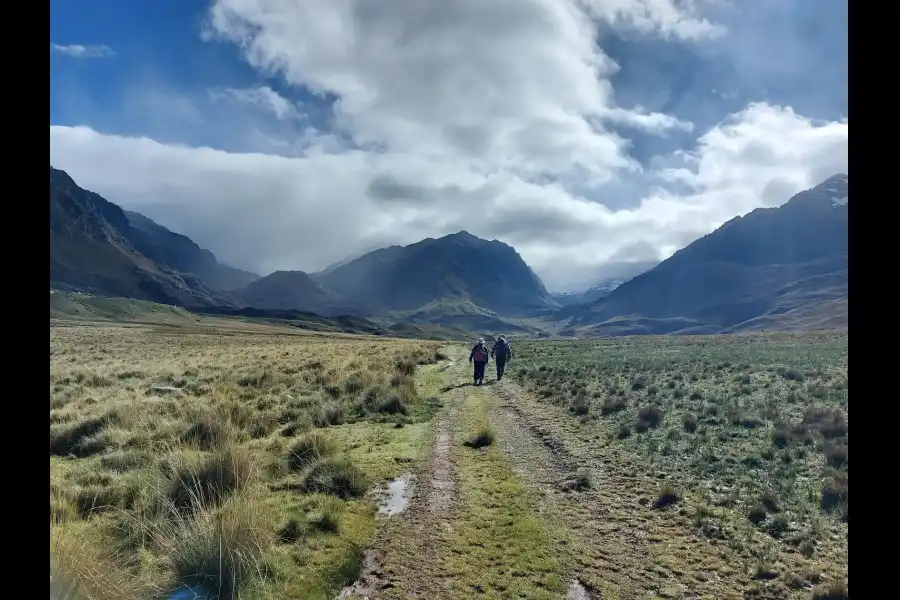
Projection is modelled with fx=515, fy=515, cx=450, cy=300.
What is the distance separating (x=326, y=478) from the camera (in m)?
9.12

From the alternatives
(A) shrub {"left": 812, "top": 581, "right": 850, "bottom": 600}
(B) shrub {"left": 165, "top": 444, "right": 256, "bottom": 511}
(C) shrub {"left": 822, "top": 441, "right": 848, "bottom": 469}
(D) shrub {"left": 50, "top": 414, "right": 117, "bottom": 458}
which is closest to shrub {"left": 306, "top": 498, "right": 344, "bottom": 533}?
(B) shrub {"left": 165, "top": 444, "right": 256, "bottom": 511}

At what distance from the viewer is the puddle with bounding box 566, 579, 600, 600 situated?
582 centimetres

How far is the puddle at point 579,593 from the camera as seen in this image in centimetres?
582

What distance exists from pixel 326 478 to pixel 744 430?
10.6 m

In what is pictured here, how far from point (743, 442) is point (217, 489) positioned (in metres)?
11.4

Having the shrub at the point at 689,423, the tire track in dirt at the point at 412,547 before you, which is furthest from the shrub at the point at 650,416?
the tire track in dirt at the point at 412,547

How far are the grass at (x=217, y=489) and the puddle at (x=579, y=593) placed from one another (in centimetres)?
261

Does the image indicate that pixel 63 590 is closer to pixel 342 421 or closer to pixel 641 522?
pixel 641 522

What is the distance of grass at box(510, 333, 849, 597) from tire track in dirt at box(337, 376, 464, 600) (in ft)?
12.3

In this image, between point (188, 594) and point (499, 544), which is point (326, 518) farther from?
point (499, 544)

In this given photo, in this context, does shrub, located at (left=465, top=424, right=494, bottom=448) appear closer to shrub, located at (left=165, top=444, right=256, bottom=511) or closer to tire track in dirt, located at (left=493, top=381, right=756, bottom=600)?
tire track in dirt, located at (left=493, top=381, right=756, bottom=600)
